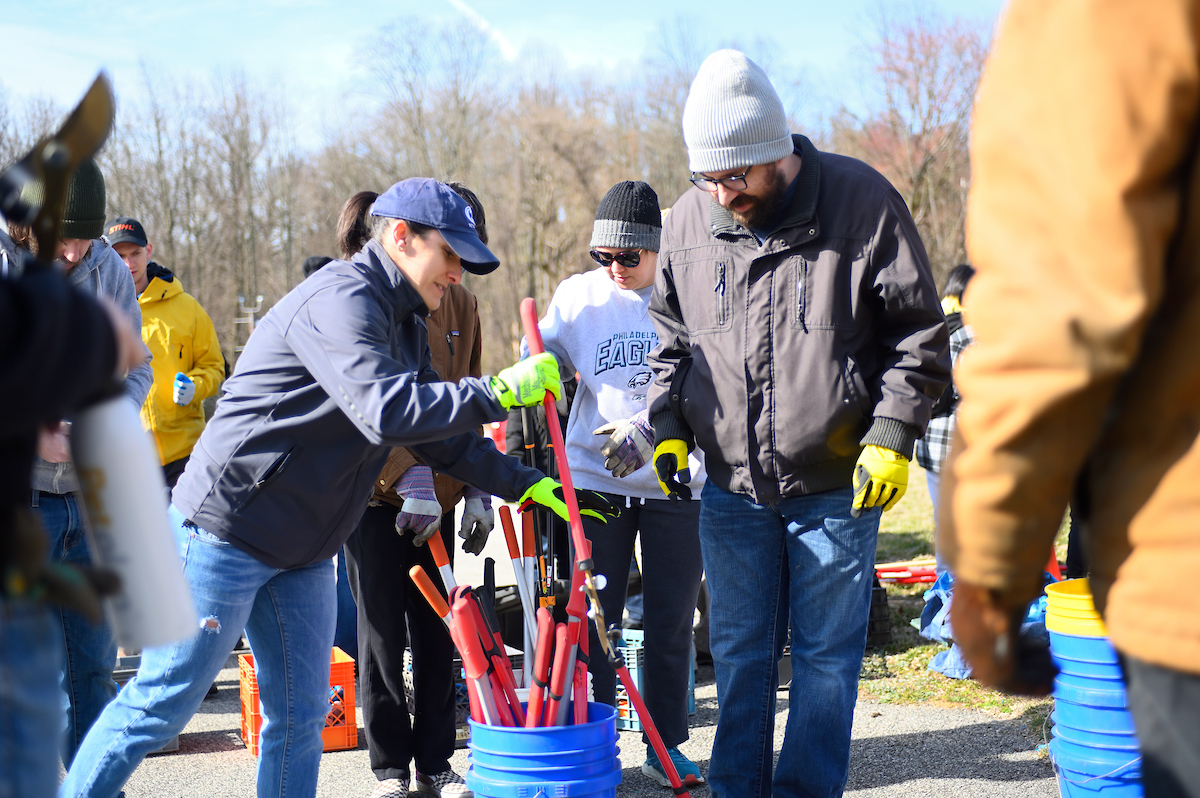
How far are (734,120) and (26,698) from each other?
2.14m

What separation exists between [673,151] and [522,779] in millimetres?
30863

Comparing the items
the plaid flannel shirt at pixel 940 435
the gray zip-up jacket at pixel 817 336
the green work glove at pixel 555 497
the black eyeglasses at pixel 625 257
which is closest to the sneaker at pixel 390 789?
the green work glove at pixel 555 497

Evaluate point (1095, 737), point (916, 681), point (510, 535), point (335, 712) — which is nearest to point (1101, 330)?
point (1095, 737)

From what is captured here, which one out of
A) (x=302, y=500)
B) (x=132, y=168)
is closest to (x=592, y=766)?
(x=302, y=500)

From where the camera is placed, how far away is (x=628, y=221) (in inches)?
158

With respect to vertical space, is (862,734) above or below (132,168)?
below

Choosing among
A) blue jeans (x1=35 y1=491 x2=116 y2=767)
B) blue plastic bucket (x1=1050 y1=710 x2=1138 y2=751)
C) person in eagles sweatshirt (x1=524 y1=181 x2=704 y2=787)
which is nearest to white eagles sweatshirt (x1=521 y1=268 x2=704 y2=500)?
person in eagles sweatshirt (x1=524 y1=181 x2=704 y2=787)

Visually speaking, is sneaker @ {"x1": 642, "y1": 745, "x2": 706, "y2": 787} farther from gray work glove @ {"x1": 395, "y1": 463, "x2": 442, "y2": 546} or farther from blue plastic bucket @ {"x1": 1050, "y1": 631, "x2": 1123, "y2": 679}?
blue plastic bucket @ {"x1": 1050, "y1": 631, "x2": 1123, "y2": 679}

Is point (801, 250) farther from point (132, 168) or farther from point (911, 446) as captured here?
point (132, 168)

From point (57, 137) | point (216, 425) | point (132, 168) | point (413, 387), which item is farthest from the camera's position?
point (132, 168)

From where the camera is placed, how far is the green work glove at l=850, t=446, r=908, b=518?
2662mm

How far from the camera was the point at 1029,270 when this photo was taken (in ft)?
4.09

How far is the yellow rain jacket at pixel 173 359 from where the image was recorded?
5.27 m

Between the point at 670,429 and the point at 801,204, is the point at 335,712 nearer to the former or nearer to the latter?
the point at 670,429
